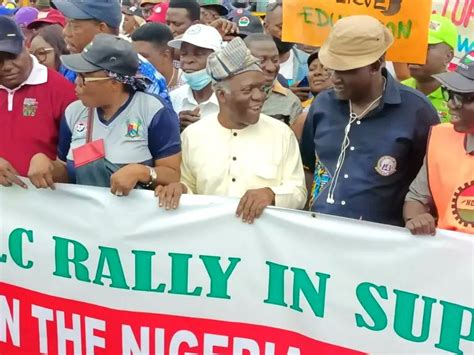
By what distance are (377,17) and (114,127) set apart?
4.93 ft

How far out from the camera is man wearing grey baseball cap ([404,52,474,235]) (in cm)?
267

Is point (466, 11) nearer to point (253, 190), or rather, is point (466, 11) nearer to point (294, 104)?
point (294, 104)

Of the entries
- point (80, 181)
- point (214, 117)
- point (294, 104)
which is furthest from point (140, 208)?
point (294, 104)

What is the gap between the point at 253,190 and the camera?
9.53 feet

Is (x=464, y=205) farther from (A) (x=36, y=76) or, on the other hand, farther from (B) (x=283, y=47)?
(B) (x=283, y=47)

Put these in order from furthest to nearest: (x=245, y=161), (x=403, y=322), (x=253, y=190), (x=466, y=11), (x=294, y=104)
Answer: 1. (x=466, y=11)
2. (x=294, y=104)
3. (x=245, y=161)
4. (x=253, y=190)
5. (x=403, y=322)

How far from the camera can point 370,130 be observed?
10.1 feet

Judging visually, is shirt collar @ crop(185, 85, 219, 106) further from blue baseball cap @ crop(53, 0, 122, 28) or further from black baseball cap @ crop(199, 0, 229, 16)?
black baseball cap @ crop(199, 0, 229, 16)

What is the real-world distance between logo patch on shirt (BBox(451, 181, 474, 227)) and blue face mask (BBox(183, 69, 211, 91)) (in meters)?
1.93

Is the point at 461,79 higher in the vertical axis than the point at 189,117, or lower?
higher

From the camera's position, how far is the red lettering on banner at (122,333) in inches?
115

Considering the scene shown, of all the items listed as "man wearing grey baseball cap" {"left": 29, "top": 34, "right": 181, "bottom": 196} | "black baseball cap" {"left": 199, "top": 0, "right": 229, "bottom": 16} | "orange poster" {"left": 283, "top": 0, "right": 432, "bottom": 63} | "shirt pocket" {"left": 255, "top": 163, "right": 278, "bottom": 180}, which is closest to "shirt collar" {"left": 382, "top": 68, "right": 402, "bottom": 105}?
"orange poster" {"left": 283, "top": 0, "right": 432, "bottom": 63}

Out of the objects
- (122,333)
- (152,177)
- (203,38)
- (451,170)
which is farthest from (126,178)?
(203,38)

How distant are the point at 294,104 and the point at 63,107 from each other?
1.34 meters
